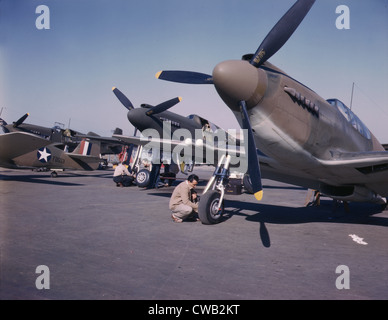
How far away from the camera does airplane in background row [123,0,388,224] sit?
447cm

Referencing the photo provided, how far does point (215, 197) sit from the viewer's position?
6.82m

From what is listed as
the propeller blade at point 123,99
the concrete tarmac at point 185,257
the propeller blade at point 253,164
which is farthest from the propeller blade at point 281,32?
the propeller blade at point 123,99

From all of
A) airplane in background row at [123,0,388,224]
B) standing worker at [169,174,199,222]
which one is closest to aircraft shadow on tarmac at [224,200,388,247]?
airplane in background row at [123,0,388,224]

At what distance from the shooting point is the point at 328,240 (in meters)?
5.48

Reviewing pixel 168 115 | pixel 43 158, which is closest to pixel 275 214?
pixel 168 115

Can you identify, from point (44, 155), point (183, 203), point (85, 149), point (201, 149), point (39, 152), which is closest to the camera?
point (183, 203)

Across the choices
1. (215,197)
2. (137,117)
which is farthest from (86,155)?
(215,197)

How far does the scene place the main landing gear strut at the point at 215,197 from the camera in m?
6.60

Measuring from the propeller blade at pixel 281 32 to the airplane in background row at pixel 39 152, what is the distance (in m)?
12.1

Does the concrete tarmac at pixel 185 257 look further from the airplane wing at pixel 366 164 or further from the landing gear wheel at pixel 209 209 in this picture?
the airplane wing at pixel 366 164

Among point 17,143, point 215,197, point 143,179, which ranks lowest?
point 143,179

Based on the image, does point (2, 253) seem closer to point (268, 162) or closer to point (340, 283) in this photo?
point (340, 283)

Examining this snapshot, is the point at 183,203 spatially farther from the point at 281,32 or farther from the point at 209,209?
the point at 281,32

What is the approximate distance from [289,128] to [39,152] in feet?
58.1
